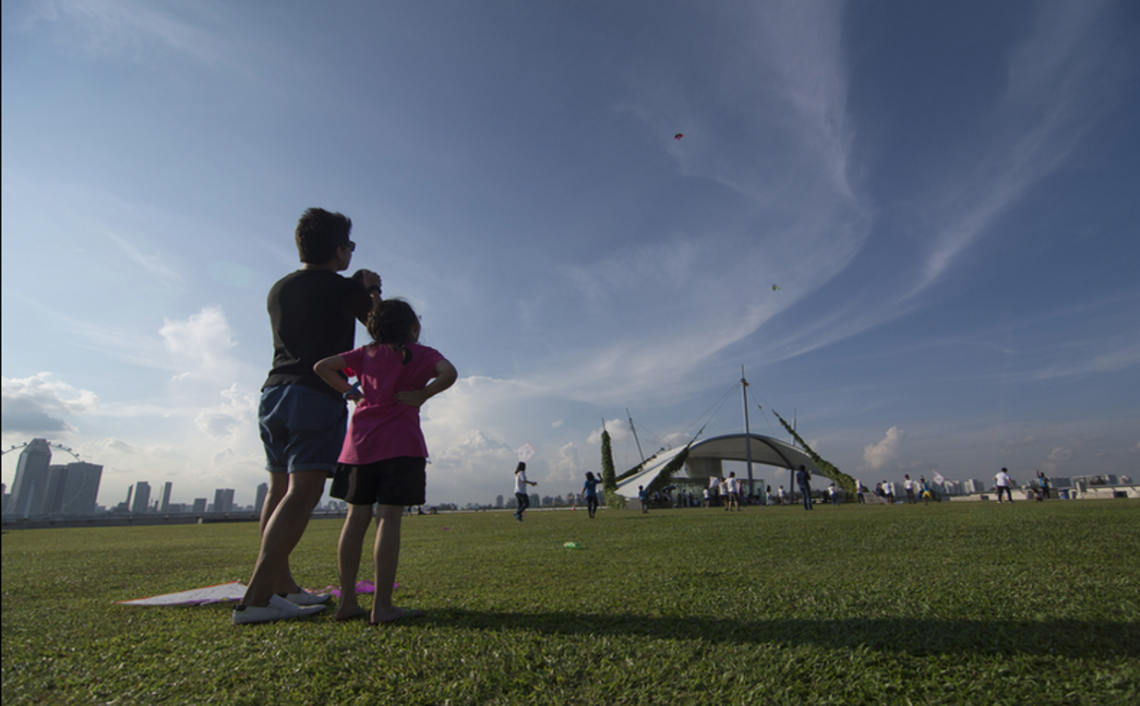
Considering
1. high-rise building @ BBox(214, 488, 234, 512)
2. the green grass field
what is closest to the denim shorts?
the green grass field

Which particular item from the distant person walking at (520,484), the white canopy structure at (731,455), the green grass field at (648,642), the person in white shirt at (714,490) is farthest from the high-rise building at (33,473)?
the white canopy structure at (731,455)

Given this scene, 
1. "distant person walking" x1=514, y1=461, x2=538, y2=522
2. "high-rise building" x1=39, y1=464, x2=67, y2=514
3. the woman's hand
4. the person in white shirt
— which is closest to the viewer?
the woman's hand

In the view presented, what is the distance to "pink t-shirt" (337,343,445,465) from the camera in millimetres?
2654

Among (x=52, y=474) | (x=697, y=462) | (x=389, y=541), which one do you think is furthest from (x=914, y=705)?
(x=697, y=462)

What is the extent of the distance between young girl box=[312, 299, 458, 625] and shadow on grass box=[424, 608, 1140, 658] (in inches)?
18.3

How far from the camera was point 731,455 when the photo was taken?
56.7 metres

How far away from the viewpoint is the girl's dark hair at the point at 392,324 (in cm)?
287

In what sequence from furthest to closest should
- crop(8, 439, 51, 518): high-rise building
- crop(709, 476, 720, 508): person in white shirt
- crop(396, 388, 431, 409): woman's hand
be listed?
crop(709, 476, 720, 508): person in white shirt, crop(8, 439, 51, 518): high-rise building, crop(396, 388, 431, 409): woman's hand

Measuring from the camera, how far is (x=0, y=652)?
2.15 meters

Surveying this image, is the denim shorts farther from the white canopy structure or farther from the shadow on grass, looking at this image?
the white canopy structure

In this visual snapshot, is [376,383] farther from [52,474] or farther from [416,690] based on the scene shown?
[52,474]

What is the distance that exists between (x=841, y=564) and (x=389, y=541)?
352 centimetres

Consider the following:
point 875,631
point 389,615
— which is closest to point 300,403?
point 389,615

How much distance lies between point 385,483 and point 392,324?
2.95 feet
